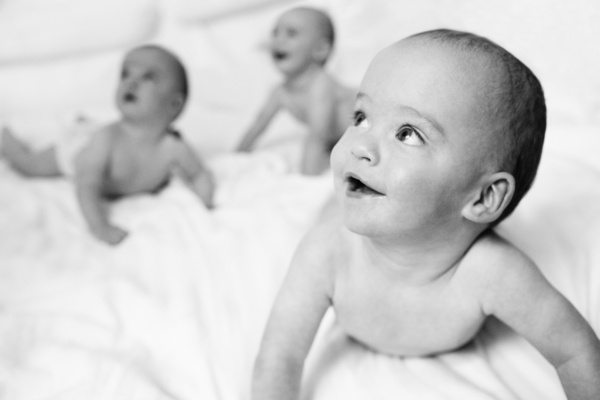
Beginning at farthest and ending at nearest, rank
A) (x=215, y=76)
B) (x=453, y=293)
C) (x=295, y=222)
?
(x=215, y=76) < (x=295, y=222) < (x=453, y=293)

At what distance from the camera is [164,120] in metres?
1.56

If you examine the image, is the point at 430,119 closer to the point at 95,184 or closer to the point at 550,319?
the point at 550,319

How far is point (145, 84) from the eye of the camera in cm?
150

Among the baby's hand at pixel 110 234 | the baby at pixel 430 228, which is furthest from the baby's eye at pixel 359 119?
the baby's hand at pixel 110 234

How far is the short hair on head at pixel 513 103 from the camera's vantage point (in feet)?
2.58

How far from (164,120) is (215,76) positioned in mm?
469

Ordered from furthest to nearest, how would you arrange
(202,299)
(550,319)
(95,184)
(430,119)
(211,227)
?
(95,184)
(211,227)
(202,299)
(550,319)
(430,119)

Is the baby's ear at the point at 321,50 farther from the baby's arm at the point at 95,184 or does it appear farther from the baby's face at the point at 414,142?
the baby's face at the point at 414,142

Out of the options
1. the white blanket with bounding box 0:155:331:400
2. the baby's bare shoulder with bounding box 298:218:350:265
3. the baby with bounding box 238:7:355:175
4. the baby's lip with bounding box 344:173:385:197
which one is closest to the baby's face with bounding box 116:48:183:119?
the white blanket with bounding box 0:155:331:400

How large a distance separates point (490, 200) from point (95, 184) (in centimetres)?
91

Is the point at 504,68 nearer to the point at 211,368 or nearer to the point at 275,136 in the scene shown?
the point at 211,368

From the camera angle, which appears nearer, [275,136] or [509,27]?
[509,27]

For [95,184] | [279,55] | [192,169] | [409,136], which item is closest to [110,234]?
[95,184]

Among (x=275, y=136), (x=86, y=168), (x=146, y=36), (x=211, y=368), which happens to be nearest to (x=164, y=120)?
(x=86, y=168)
